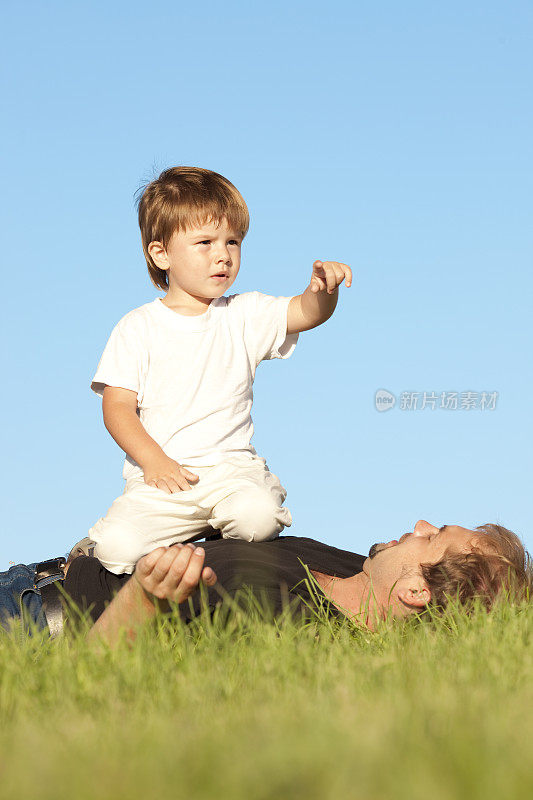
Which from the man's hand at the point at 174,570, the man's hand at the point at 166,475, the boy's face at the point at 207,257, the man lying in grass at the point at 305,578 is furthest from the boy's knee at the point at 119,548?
the boy's face at the point at 207,257

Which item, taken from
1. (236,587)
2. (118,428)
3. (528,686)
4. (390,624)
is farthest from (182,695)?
(118,428)

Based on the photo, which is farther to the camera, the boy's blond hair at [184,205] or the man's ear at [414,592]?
the boy's blond hair at [184,205]

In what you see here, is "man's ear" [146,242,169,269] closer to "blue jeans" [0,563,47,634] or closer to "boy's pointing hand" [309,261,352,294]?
"boy's pointing hand" [309,261,352,294]

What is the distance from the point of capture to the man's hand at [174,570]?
131 inches

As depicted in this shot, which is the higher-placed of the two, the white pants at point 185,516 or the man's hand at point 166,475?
the man's hand at point 166,475

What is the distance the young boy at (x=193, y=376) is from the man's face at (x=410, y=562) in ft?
1.95

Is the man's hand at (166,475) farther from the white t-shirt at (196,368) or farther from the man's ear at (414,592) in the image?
the man's ear at (414,592)

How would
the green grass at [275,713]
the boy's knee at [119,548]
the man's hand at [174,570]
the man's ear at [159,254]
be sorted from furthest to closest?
the man's ear at [159,254]
the boy's knee at [119,548]
the man's hand at [174,570]
the green grass at [275,713]

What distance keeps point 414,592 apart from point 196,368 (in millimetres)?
1824

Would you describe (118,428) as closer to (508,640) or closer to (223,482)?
(223,482)

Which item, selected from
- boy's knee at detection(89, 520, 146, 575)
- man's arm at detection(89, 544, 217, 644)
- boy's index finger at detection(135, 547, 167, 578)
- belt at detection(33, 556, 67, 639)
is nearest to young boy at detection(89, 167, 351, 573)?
boy's knee at detection(89, 520, 146, 575)

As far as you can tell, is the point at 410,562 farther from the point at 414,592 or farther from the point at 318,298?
the point at 318,298

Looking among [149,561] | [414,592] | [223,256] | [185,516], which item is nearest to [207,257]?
[223,256]

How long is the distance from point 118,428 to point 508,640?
242 centimetres
